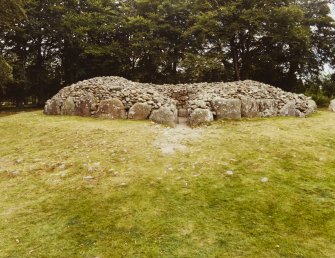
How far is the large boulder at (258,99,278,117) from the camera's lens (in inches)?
704

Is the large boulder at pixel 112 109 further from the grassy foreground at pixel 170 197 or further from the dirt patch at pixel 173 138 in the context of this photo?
the grassy foreground at pixel 170 197

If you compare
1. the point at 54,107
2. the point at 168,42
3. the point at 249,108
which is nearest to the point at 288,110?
the point at 249,108

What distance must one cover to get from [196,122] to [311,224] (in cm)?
1020

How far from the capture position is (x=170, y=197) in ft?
24.9

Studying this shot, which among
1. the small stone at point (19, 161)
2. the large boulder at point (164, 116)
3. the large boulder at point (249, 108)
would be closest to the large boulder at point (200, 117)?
the large boulder at point (164, 116)

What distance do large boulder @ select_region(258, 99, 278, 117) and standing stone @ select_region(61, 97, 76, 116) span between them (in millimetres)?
11392

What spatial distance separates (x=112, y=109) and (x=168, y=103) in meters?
3.27

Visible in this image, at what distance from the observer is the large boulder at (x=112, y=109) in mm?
17688

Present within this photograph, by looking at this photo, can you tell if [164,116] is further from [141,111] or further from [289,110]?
[289,110]

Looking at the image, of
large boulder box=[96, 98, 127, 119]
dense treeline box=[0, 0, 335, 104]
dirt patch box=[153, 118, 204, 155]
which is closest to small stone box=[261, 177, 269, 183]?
dirt patch box=[153, 118, 204, 155]

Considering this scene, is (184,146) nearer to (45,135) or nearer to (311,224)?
(311,224)

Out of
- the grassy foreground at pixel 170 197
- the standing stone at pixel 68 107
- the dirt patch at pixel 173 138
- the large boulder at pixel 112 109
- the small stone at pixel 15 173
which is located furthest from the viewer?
the standing stone at pixel 68 107

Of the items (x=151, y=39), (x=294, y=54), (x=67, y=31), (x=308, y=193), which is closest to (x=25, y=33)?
(x=67, y=31)

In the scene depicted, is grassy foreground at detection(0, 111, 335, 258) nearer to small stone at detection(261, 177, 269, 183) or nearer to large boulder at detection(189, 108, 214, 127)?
small stone at detection(261, 177, 269, 183)
